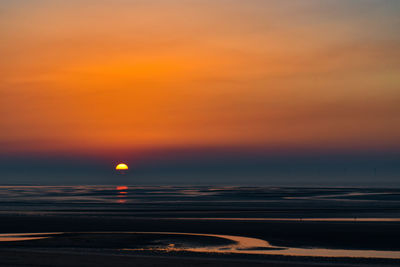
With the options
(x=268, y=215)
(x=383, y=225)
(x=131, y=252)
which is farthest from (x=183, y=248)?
(x=268, y=215)

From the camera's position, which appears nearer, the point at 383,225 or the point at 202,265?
the point at 202,265

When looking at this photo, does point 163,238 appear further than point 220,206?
A: No

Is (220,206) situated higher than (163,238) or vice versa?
(220,206)

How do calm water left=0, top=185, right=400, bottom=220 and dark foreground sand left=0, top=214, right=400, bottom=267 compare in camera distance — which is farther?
calm water left=0, top=185, right=400, bottom=220

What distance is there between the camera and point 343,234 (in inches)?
1417

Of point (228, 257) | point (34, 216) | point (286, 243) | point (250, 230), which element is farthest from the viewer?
point (34, 216)

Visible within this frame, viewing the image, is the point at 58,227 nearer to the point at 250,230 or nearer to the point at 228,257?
the point at 250,230

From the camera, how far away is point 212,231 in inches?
1492

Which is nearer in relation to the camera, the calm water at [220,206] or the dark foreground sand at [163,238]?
the dark foreground sand at [163,238]

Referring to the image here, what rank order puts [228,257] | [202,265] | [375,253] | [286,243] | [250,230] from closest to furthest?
[202,265]
[228,257]
[375,253]
[286,243]
[250,230]

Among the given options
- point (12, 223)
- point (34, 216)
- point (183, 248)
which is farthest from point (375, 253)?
point (34, 216)

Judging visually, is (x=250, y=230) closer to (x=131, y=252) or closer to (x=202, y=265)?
(x=131, y=252)

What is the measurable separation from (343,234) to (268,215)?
Result: 16.3 metres

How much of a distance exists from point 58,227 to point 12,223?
4967mm
